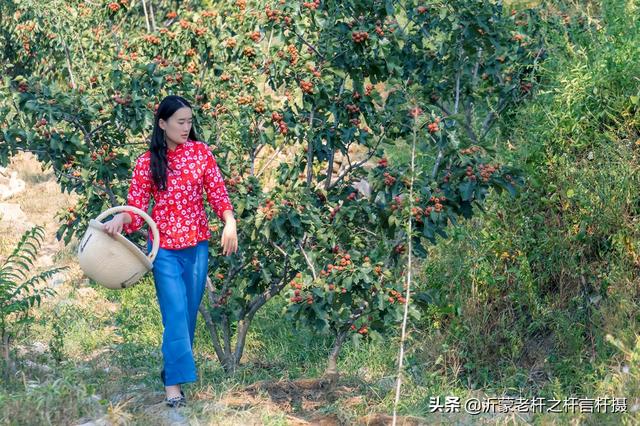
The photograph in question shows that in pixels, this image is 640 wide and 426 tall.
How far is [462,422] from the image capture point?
181 inches

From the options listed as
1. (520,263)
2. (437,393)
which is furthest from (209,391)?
(520,263)

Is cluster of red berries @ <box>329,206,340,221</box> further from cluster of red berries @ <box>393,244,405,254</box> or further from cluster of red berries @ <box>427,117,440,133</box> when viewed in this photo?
cluster of red berries @ <box>427,117,440,133</box>

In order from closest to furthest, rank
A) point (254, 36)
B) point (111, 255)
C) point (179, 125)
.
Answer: point (111, 255) < point (179, 125) < point (254, 36)

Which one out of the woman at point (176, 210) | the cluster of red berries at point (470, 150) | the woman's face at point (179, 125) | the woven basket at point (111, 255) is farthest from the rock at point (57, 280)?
the cluster of red berries at point (470, 150)

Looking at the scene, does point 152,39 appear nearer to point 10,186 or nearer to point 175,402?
point 175,402

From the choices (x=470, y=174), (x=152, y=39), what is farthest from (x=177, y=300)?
(x=152, y=39)

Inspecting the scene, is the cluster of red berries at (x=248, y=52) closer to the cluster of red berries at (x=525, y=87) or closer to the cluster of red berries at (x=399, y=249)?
the cluster of red berries at (x=399, y=249)

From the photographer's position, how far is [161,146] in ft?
15.4

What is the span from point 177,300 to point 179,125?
0.88 meters

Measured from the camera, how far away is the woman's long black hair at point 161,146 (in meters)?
4.65

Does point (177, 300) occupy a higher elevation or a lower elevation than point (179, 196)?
lower

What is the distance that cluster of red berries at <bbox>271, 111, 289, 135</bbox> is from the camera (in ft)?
16.9

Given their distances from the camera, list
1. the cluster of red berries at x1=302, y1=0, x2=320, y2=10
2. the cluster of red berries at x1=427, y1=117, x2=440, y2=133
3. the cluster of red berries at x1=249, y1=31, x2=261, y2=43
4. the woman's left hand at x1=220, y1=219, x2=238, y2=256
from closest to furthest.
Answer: the woman's left hand at x1=220, y1=219, x2=238, y2=256 < the cluster of red berries at x1=427, y1=117, x2=440, y2=133 < the cluster of red berries at x1=302, y1=0, x2=320, y2=10 < the cluster of red berries at x1=249, y1=31, x2=261, y2=43

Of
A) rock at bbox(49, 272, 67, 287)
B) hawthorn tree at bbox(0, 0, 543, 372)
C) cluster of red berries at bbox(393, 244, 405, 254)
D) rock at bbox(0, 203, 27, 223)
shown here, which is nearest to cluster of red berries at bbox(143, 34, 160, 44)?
hawthorn tree at bbox(0, 0, 543, 372)
